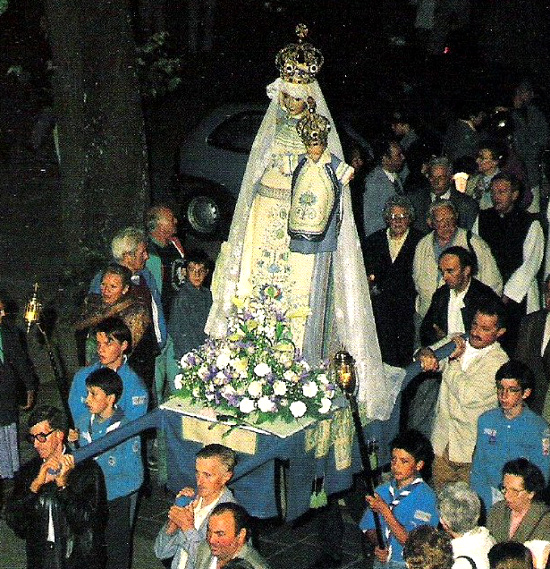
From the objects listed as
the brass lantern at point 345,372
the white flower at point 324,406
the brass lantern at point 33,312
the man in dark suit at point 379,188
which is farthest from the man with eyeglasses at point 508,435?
the man in dark suit at point 379,188

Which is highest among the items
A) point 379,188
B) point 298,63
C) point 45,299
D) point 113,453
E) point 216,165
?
point 298,63

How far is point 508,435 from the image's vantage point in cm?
858

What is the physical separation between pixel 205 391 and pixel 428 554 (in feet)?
8.46

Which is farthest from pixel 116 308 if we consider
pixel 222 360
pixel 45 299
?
pixel 45 299

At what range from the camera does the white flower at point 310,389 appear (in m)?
9.00

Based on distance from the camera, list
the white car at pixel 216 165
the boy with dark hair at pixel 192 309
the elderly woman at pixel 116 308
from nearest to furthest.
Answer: the elderly woman at pixel 116 308
the boy with dark hair at pixel 192 309
the white car at pixel 216 165

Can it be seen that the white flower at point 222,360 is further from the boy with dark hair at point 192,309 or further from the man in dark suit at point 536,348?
the man in dark suit at point 536,348

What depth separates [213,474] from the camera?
7684 mm

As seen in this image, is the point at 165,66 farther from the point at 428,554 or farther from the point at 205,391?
the point at 428,554

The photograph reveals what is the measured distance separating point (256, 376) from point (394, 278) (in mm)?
2638

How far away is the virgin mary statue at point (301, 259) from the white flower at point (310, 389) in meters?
0.60

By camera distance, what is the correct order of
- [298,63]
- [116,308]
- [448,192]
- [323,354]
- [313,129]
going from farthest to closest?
1. [448,192]
2. [116,308]
3. [323,354]
4. [298,63]
5. [313,129]

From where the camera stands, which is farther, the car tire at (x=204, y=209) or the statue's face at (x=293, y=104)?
the car tire at (x=204, y=209)

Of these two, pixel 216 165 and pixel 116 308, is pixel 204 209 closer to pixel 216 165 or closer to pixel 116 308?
pixel 216 165
